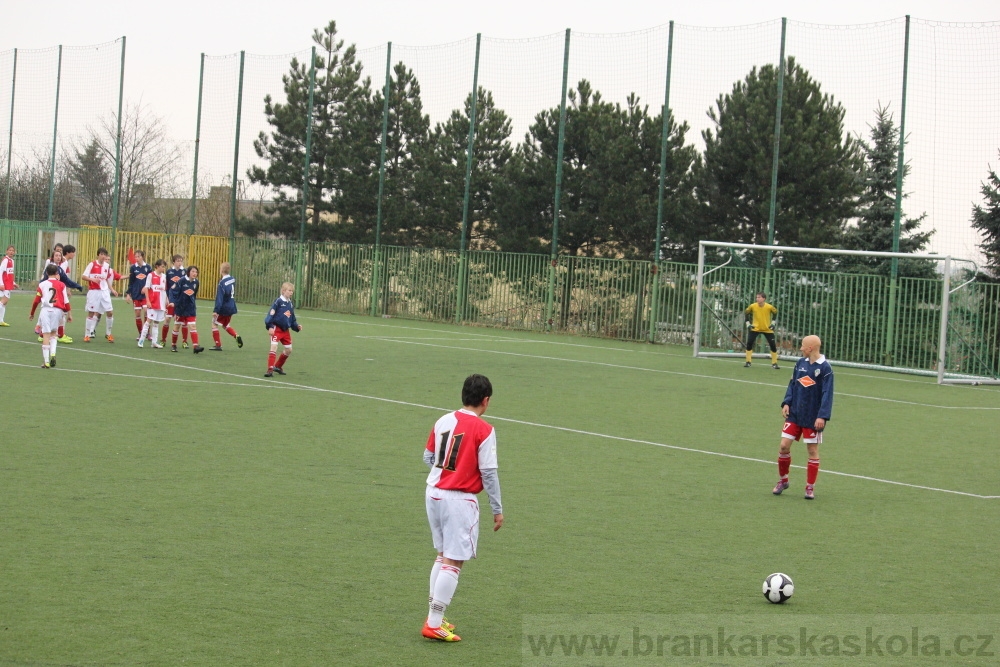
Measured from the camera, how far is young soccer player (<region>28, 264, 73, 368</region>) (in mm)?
19078

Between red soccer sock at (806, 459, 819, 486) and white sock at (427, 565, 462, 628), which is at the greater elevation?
red soccer sock at (806, 459, 819, 486)

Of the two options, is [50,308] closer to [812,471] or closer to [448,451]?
[812,471]

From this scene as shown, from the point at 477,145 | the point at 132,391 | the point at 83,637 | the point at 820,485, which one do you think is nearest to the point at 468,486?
the point at 83,637

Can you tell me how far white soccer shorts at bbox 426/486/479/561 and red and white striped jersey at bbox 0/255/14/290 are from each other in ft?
76.8

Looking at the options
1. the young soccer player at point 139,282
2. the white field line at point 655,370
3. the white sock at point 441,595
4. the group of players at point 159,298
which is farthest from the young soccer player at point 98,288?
the white sock at point 441,595

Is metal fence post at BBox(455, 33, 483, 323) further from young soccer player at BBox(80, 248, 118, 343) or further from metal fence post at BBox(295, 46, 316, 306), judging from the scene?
young soccer player at BBox(80, 248, 118, 343)

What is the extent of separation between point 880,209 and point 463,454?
30.6m

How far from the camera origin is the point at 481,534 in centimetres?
936

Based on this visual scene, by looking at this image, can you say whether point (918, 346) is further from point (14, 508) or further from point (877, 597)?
point (14, 508)

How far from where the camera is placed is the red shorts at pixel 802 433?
11758 millimetres

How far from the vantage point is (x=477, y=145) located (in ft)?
139

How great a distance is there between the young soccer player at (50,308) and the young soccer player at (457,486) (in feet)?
46.8

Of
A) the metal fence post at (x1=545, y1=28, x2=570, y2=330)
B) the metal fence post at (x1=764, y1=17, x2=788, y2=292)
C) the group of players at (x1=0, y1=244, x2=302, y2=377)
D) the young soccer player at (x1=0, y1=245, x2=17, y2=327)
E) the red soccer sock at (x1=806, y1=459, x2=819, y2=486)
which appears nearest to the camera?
the red soccer sock at (x1=806, y1=459, x2=819, y2=486)

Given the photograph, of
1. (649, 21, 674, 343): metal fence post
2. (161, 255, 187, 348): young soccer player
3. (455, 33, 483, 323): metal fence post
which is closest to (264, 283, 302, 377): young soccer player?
(161, 255, 187, 348): young soccer player
